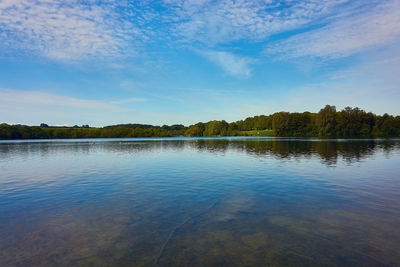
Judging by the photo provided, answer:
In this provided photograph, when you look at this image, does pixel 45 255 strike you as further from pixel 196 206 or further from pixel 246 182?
pixel 246 182

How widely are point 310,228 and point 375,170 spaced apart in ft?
63.2

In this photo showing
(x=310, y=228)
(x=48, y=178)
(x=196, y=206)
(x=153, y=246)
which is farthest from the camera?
(x=48, y=178)

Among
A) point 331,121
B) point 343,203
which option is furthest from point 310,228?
point 331,121

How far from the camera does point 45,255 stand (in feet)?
23.7

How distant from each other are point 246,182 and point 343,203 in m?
7.24

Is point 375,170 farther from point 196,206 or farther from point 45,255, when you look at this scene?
point 45,255

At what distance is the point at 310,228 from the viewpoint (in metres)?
9.04

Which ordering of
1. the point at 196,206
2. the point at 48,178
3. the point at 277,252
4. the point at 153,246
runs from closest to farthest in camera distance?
1. the point at 277,252
2. the point at 153,246
3. the point at 196,206
4. the point at 48,178

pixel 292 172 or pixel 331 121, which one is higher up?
→ pixel 331 121

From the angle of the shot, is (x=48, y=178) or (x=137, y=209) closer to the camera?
(x=137, y=209)

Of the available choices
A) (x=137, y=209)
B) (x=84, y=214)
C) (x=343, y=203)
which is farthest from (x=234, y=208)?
(x=84, y=214)

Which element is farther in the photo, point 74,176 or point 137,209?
point 74,176

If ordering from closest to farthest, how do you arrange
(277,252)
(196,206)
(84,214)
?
(277,252), (84,214), (196,206)

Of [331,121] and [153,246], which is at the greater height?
[331,121]
